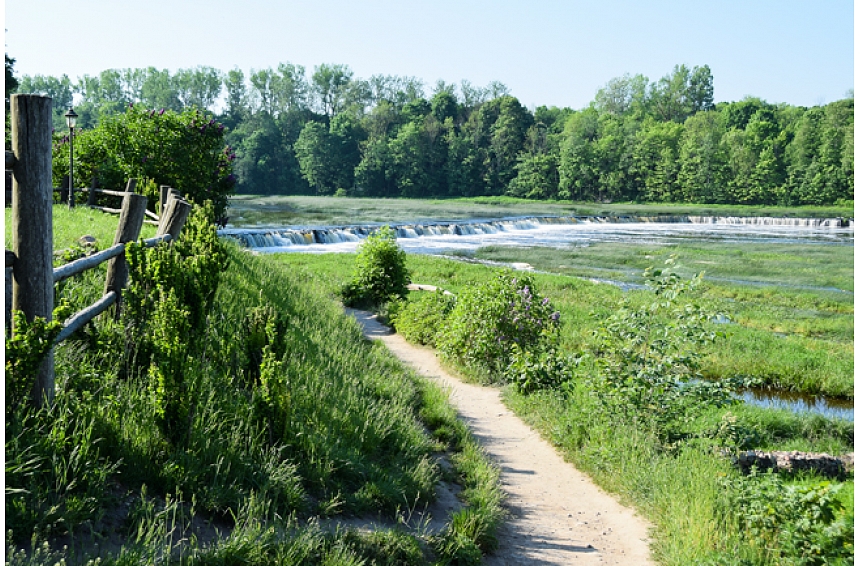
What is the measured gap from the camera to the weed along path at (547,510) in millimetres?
4949

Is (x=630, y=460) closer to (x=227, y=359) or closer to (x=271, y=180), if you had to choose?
(x=227, y=359)

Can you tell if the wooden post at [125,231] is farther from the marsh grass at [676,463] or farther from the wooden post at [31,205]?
the marsh grass at [676,463]

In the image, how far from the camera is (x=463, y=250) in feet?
103

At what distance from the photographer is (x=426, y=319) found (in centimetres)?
1220

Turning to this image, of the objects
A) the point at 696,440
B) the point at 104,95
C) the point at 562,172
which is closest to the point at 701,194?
the point at 562,172

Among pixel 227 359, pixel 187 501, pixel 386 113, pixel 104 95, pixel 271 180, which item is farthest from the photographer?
pixel 104 95

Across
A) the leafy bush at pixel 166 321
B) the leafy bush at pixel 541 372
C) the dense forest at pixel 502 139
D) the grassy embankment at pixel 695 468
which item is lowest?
the grassy embankment at pixel 695 468

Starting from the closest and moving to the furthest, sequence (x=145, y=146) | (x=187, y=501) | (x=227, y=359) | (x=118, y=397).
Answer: (x=187, y=501)
(x=118, y=397)
(x=227, y=359)
(x=145, y=146)

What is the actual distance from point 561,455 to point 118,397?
424 centimetres

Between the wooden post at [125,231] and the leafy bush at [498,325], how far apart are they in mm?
5429

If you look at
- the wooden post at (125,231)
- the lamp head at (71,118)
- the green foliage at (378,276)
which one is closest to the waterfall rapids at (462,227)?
the lamp head at (71,118)

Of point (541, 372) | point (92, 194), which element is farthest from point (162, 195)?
point (541, 372)

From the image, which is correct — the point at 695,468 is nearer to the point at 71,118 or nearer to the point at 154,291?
the point at 154,291

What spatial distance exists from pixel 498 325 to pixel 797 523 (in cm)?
583
